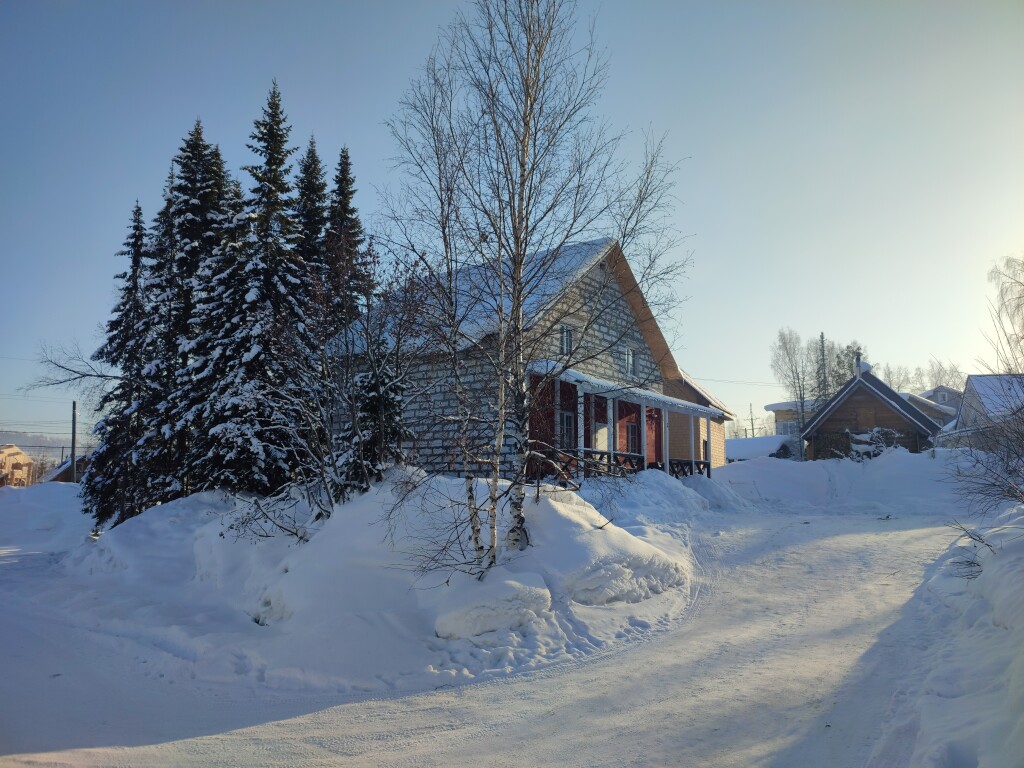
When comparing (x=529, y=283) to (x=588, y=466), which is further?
(x=588, y=466)

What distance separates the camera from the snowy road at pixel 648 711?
16.3ft

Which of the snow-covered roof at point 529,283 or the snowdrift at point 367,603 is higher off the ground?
the snow-covered roof at point 529,283

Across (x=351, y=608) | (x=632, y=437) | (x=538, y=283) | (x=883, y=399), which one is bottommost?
(x=351, y=608)

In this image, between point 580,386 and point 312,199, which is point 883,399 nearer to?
point 580,386

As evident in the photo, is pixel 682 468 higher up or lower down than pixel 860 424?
lower down

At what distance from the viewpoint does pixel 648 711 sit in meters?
5.66

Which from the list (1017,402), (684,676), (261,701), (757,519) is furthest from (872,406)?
(261,701)

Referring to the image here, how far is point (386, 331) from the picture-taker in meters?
11.6

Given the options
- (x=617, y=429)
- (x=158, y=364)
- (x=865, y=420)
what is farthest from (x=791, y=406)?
(x=158, y=364)

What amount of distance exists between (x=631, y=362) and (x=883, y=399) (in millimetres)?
14132

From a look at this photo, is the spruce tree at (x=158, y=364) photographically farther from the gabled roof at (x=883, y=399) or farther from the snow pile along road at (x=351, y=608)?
the gabled roof at (x=883, y=399)

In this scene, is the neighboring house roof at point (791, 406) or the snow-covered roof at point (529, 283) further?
the neighboring house roof at point (791, 406)

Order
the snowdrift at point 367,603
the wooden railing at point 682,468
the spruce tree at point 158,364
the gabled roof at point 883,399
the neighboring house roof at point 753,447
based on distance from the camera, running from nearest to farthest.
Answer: the snowdrift at point 367,603 < the spruce tree at point 158,364 < the wooden railing at point 682,468 < the gabled roof at point 883,399 < the neighboring house roof at point 753,447

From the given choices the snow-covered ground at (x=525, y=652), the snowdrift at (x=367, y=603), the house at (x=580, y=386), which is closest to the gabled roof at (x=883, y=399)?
the house at (x=580, y=386)
